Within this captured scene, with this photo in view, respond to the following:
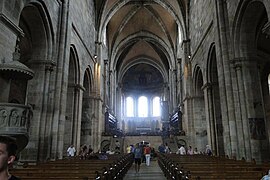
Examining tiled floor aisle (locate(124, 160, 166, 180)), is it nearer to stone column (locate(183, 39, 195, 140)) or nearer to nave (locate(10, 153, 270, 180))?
nave (locate(10, 153, 270, 180))

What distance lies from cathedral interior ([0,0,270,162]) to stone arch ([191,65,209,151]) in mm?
87

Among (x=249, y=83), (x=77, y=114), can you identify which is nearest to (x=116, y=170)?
(x=249, y=83)

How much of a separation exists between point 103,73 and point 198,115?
11885mm

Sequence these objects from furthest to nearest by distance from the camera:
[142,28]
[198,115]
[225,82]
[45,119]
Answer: [142,28], [198,115], [225,82], [45,119]

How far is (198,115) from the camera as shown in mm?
21062

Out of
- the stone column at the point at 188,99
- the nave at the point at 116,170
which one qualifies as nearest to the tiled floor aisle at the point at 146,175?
the nave at the point at 116,170

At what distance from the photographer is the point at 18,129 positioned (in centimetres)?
647

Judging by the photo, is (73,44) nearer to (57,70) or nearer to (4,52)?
(57,70)

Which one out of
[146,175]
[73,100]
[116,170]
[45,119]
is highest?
[73,100]

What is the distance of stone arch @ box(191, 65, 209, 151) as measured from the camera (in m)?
20.5

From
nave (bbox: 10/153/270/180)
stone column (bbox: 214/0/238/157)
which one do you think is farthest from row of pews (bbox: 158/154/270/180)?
stone column (bbox: 214/0/238/157)

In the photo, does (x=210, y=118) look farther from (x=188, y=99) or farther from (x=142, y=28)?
(x=142, y=28)

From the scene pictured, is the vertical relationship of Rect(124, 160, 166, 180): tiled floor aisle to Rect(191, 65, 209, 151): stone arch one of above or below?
below

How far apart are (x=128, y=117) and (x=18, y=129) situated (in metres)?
43.0
